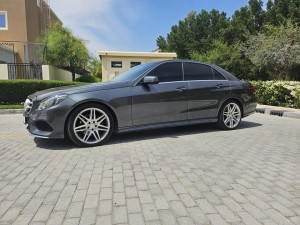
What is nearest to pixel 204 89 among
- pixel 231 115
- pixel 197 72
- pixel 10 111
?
pixel 197 72

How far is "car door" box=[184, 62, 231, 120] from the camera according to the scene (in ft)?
16.3

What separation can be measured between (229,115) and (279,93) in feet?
24.3

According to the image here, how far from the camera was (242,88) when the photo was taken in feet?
18.4

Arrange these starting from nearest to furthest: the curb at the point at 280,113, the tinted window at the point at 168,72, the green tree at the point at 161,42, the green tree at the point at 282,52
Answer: the tinted window at the point at 168,72 < the curb at the point at 280,113 < the green tree at the point at 282,52 < the green tree at the point at 161,42

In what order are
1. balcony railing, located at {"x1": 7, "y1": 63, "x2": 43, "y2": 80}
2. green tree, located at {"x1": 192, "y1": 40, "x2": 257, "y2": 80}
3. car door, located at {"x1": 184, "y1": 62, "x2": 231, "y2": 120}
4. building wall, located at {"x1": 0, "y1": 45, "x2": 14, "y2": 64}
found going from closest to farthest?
car door, located at {"x1": 184, "y1": 62, "x2": 231, "y2": 120} → balcony railing, located at {"x1": 7, "y1": 63, "x2": 43, "y2": 80} → building wall, located at {"x1": 0, "y1": 45, "x2": 14, "y2": 64} → green tree, located at {"x1": 192, "y1": 40, "x2": 257, "y2": 80}

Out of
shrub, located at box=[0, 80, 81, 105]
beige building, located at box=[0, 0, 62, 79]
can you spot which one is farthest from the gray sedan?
beige building, located at box=[0, 0, 62, 79]

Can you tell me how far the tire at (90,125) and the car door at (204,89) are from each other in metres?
1.84

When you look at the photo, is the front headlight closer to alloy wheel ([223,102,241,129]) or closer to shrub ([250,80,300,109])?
alloy wheel ([223,102,241,129])

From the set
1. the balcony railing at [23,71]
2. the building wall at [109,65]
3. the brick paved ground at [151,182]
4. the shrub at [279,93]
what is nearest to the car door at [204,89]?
the brick paved ground at [151,182]

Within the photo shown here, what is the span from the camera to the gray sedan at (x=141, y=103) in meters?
3.87

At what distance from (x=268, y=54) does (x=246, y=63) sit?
8.07m

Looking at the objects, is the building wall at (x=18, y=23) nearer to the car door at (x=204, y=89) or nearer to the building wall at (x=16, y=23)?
the building wall at (x=16, y=23)

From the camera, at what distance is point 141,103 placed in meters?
4.36

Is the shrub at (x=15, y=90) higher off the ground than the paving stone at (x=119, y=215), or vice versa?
the shrub at (x=15, y=90)
